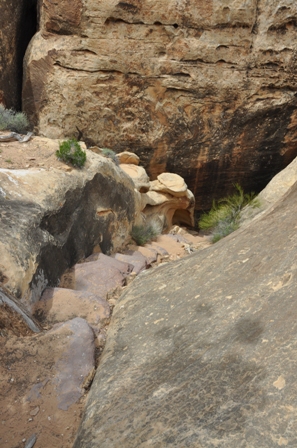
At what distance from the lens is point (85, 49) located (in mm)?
9359

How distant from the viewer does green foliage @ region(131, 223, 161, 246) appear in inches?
321

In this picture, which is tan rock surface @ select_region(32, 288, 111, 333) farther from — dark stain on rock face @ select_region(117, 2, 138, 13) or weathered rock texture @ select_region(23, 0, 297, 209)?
dark stain on rock face @ select_region(117, 2, 138, 13)

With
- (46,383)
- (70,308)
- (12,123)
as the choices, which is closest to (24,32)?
(12,123)

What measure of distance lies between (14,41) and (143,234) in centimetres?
531

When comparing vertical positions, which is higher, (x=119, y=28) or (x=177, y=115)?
(x=119, y=28)

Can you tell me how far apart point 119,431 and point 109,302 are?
2509 mm

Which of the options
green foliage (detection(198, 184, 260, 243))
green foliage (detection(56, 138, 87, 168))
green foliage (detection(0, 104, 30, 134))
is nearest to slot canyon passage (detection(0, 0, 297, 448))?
green foliage (detection(56, 138, 87, 168))

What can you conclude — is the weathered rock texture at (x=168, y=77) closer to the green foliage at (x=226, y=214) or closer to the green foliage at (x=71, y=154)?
the green foliage at (x=226, y=214)

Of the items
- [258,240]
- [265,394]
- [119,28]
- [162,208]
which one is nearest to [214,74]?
[119,28]

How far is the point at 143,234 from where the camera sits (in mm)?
8320

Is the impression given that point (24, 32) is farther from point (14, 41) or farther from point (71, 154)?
point (71, 154)

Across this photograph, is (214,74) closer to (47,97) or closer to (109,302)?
(47,97)

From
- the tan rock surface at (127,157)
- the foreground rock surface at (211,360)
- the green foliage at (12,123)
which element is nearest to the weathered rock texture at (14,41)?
the green foliage at (12,123)

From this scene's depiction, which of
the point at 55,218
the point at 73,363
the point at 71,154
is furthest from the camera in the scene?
the point at 71,154
